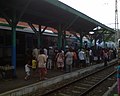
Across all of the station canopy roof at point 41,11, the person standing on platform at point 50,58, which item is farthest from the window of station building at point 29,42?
the person standing on platform at point 50,58

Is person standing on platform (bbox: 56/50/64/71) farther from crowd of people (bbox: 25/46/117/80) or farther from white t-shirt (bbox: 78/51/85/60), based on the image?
white t-shirt (bbox: 78/51/85/60)

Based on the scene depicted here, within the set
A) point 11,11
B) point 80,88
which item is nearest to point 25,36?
Answer: point 11,11

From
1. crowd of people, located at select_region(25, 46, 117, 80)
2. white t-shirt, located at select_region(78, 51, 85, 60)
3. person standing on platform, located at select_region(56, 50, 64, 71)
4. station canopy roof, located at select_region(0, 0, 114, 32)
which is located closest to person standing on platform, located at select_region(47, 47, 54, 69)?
crowd of people, located at select_region(25, 46, 117, 80)

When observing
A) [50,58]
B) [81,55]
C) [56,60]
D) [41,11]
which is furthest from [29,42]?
[41,11]

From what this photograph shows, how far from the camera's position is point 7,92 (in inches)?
388

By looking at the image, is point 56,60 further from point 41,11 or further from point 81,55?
point 41,11

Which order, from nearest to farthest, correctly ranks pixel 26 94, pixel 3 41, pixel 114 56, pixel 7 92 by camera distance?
pixel 7 92 < pixel 26 94 < pixel 3 41 < pixel 114 56

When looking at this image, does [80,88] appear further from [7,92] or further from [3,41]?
[3,41]

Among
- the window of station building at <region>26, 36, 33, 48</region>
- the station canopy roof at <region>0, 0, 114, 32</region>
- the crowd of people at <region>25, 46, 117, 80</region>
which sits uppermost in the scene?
the station canopy roof at <region>0, 0, 114, 32</region>

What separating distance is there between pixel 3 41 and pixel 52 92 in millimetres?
6795

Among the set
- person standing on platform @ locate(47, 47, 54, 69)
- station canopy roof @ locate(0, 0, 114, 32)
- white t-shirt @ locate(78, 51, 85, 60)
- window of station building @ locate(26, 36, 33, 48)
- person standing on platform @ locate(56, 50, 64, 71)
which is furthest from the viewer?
white t-shirt @ locate(78, 51, 85, 60)

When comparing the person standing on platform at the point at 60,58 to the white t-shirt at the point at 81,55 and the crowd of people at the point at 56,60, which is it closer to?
the crowd of people at the point at 56,60

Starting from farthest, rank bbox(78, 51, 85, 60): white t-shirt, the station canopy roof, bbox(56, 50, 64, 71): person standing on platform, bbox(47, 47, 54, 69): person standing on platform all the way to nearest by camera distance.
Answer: bbox(78, 51, 85, 60): white t-shirt
bbox(47, 47, 54, 69): person standing on platform
bbox(56, 50, 64, 71): person standing on platform
the station canopy roof

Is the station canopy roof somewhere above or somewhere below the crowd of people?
above
